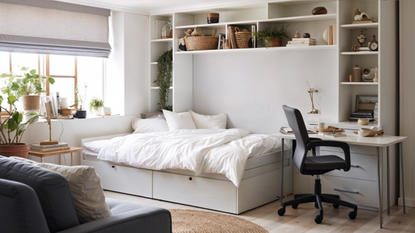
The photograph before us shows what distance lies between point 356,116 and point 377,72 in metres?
0.51

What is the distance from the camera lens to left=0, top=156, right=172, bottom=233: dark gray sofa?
195cm

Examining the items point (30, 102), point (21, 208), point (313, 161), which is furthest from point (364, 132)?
point (30, 102)

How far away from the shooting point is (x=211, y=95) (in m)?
6.14

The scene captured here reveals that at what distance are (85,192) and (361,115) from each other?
3415mm

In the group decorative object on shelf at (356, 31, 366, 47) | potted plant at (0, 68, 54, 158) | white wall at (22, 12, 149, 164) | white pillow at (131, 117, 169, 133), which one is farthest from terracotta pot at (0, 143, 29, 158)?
decorative object on shelf at (356, 31, 366, 47)

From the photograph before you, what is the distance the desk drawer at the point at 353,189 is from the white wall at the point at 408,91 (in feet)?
1.46

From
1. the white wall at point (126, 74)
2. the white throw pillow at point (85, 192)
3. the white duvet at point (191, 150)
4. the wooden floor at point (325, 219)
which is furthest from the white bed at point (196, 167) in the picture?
the white throw pillow at point (85, 192)

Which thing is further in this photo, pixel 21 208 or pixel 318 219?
pixel 318 219

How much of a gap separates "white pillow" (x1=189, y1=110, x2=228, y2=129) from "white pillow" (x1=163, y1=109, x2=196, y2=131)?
0.38 ft

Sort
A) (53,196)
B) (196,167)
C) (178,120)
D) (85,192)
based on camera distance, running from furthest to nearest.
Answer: (178,120) < (196,167) < (85,192) < (53,196)

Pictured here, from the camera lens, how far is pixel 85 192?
2.28 metres

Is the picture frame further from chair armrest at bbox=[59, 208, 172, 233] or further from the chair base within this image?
chair armrest at bbox=[59, 208, 172, 233]

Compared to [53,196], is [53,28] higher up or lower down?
higher up

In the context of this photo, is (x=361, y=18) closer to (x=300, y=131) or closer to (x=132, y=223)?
(x=300, y=131)
